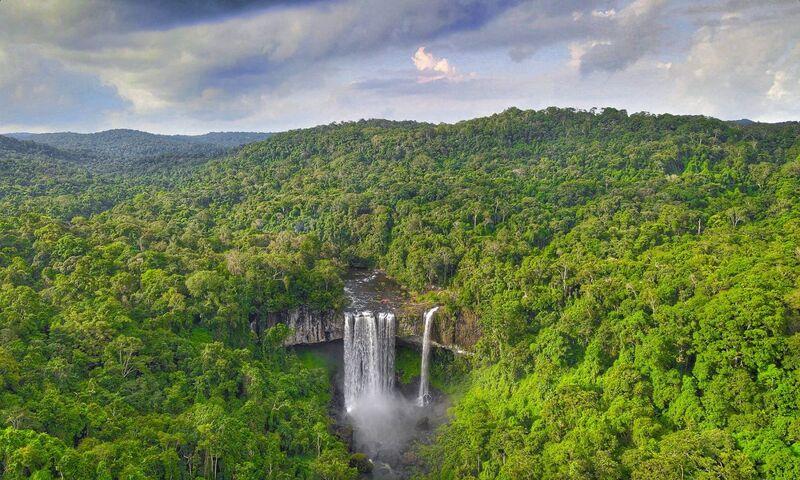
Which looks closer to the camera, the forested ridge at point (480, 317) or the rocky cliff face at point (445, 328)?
the forested ridge at point (480, 317)

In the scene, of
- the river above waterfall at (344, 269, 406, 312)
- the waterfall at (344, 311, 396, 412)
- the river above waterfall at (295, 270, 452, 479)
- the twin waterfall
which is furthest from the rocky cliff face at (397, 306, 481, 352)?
the river above waterfall at (344, 269, 406, 312)

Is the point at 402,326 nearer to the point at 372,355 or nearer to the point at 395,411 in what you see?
the point at 372,355

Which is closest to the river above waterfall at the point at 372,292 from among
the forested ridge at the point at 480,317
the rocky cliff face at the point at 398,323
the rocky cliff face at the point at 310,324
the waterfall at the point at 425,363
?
the rocky cliff face at the point at 398,323

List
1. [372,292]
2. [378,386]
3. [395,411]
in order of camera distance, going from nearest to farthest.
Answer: [395,411] → [378,386] → [372,292]

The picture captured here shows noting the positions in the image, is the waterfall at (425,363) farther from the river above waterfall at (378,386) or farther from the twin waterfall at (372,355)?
the river above waterfall at (378,386)

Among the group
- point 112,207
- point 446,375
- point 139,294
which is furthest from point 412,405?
point 112,207

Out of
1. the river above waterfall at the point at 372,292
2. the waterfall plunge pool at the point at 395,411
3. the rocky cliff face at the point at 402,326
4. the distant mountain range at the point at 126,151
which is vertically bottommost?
the waterfall plunge pool at the point at 395,411

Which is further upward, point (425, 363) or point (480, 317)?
point (480, 317)

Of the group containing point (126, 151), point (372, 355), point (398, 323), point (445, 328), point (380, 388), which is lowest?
point (380, 388)

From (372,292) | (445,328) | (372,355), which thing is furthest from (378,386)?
(372,292)
